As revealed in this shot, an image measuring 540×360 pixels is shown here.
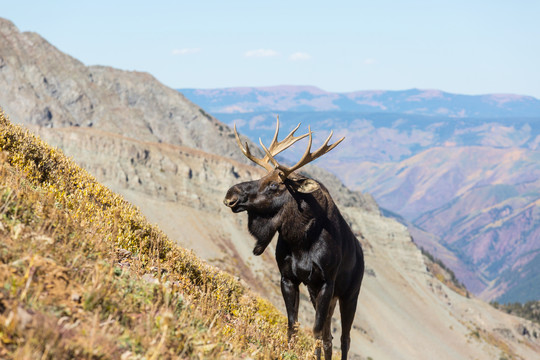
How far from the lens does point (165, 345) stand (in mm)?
4508

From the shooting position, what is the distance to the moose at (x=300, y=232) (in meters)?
7.86

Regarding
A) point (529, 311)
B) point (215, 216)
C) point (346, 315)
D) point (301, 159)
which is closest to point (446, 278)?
point (529, 311)

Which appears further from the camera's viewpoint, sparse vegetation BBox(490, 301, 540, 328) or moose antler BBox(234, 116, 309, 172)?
sparse vegetation BBox(490, 301, 540, 328)

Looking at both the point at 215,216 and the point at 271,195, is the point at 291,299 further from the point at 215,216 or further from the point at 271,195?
the point at 215,216

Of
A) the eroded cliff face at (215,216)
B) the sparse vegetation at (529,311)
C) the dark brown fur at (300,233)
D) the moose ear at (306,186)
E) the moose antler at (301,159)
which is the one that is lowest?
the sparse vegetation at (529,311)

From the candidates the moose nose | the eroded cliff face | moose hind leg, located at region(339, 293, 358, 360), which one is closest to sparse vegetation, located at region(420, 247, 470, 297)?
the eroded cliff face

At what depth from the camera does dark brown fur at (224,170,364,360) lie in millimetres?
7852

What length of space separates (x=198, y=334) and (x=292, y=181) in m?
3.70

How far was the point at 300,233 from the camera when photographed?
790 centimetres

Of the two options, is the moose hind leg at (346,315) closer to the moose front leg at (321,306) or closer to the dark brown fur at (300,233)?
the dark brown fur at (300,233)

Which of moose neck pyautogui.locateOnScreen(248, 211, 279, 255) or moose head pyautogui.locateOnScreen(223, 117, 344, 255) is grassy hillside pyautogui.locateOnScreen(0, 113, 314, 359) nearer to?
moose neck pyautogui.locateOnScreen(248, 211, 279, 255)

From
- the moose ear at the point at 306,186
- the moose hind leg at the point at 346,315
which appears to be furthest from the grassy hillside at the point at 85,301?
the moose ear at the point at 306,186

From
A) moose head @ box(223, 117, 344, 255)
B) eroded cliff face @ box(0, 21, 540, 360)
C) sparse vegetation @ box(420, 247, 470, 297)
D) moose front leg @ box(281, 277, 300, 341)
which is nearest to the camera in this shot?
moose front leg @ box(281, 277, 300, 341)

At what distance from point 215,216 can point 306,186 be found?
63368mm
